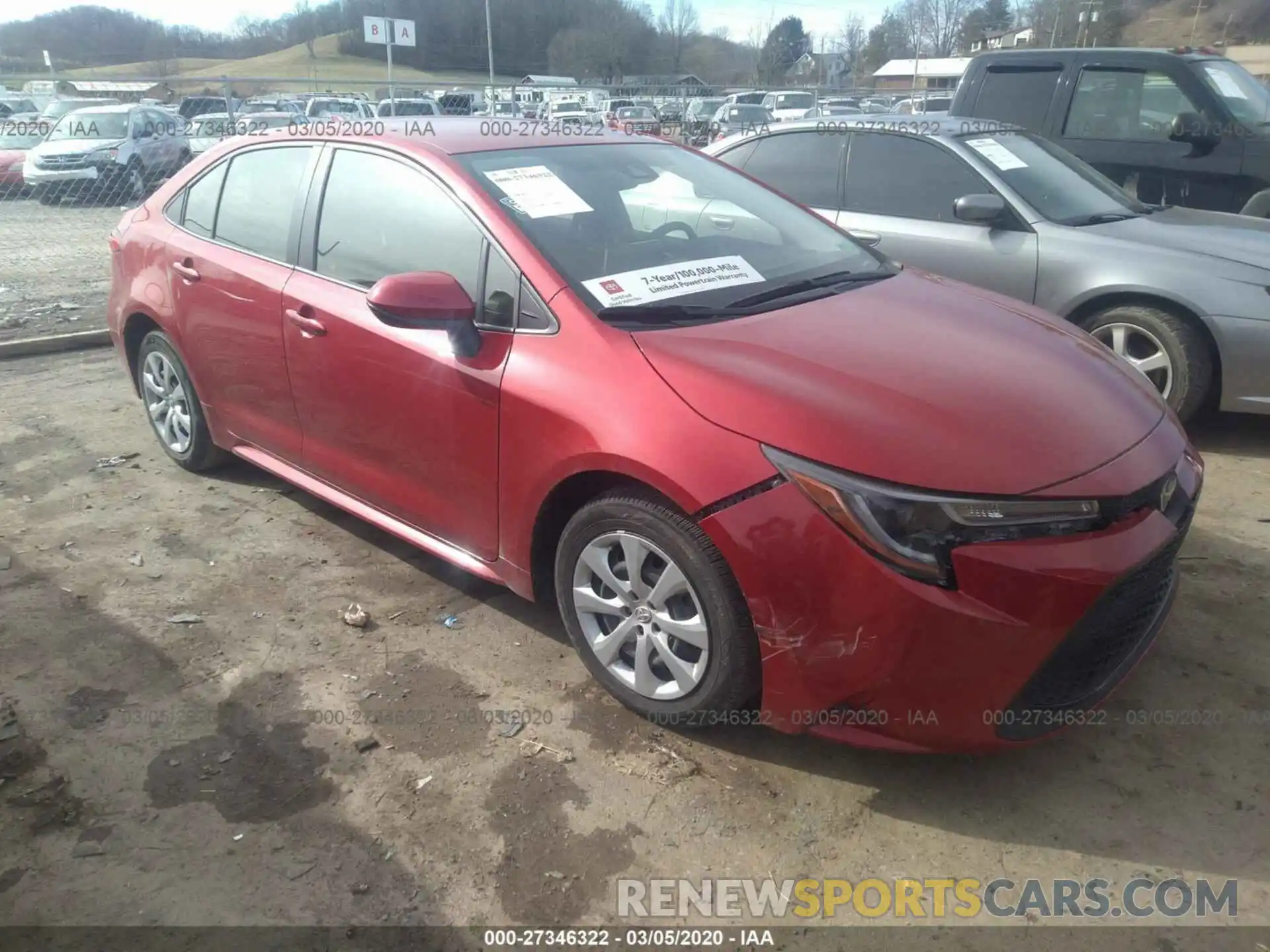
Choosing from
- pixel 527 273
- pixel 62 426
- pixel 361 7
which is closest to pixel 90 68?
pixel 361 7

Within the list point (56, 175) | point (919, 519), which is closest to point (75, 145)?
point (56, 175)

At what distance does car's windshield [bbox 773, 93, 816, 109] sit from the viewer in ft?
97.8

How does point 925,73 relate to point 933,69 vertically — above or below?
below

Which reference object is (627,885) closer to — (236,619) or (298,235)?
(236,619)

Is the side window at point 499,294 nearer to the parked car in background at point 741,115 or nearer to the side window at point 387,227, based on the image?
the side window at point 387,227

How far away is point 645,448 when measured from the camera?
2.44 meters

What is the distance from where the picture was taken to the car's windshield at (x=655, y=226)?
9.56 ft

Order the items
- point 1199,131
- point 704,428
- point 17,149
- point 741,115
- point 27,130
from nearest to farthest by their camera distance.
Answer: point 704,428 < point 1199,131 < point 27,130 < point 17,149 < point 741,115

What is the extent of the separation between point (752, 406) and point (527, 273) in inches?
34.8

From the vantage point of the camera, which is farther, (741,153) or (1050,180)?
(741,153)

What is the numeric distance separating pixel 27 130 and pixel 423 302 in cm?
1869

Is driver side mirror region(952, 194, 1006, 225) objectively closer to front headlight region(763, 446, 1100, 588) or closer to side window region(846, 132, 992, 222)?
side window region(846, 132, 992, 222)

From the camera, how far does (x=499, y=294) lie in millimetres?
2896

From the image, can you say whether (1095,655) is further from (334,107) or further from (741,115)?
(741,115)
